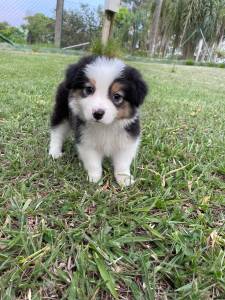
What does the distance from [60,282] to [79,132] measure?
3.99 feet

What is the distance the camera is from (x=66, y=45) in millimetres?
14625

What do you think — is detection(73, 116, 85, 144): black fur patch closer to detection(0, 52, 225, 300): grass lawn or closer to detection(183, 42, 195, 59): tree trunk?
detection(0, 52, 225, 300): grass lawn

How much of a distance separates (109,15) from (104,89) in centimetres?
838

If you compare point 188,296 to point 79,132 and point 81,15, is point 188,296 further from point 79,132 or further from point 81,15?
point 81,15

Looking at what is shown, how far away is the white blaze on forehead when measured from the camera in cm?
219

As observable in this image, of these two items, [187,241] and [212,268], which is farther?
[187,241]

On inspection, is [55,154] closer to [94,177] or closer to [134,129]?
[94,177]

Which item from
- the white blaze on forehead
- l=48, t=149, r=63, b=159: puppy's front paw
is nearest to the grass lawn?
l=48, t=149, r=63, b=159: puppy's front paw

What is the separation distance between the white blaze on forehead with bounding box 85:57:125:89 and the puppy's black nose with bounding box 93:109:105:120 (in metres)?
0.18

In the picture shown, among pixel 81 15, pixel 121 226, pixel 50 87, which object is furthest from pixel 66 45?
pixel 121 226

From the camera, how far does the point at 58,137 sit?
2.94 metres

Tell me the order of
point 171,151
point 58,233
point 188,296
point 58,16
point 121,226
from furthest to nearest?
point 58,16
point 171,151
point 121,226
point 58,233
point 188,296

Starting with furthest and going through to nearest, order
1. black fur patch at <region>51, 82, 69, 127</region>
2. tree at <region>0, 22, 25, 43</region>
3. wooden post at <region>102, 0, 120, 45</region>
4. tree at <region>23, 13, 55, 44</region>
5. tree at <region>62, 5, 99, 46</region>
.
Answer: tree at <region>62, 5, 99, 46</region> < tree at <region>23, 13, 55, 44</region> < tree at <region>0, 22, 25, 43</region> < wooden post at <region>102, 0, 120, 45</region> < black fur patch at <region>51, 82, 69, 127</region>

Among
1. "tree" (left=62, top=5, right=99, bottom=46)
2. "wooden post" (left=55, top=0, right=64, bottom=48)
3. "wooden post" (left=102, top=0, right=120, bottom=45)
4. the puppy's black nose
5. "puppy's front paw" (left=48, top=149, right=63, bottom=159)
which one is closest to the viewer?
the puppy's black nose
